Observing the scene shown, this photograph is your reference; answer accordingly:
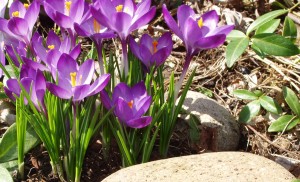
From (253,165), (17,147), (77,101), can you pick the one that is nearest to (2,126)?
(17,147)

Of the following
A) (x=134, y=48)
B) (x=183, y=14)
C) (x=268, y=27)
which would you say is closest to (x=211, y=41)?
(x=183, y=14)

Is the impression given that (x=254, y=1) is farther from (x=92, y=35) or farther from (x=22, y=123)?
(x=22, y=123)

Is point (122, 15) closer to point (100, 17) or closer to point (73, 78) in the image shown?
point (100, 17)

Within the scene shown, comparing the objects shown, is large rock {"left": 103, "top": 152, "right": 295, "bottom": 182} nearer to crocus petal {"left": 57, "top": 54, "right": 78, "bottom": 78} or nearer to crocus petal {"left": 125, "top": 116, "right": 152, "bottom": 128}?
crocus petal {"left": 125, "top": 116, "right": 152, "bottom": 128}

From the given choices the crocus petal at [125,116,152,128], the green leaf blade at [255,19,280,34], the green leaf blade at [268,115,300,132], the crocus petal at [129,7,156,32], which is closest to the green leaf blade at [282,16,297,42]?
the green leaf blade at [255,19,280,34]

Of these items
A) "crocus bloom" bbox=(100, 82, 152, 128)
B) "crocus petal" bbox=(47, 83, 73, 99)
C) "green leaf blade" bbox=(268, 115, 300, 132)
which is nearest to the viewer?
"crocus petal" bbox=(47, 83, 73, 99)

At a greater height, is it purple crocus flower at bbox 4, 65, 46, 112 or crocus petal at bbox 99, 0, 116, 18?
crocus petal at bbox 99, 0, 116, 18
